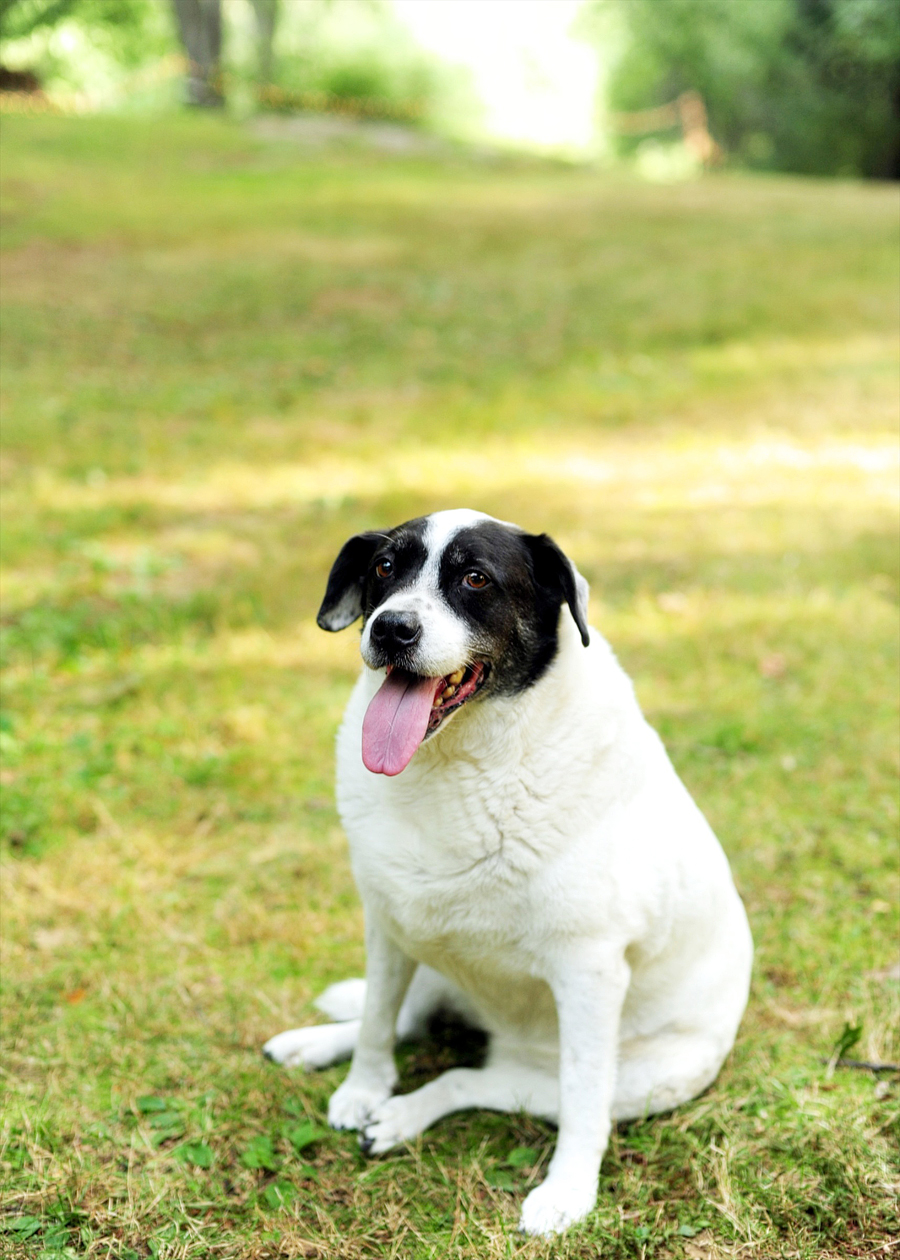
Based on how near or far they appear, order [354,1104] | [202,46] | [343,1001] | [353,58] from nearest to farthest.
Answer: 1. [354,1104]
2. [343,1001]
3. [202,46]
4. [353,58]

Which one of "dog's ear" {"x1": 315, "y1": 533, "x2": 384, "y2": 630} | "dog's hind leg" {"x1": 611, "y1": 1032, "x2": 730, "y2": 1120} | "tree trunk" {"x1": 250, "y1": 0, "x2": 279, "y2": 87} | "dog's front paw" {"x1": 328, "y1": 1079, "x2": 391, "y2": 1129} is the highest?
"tree trunk" {"x1": 250, "y1": 0, "x2": 279, "y2": 87}

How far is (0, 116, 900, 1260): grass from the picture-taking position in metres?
2.73

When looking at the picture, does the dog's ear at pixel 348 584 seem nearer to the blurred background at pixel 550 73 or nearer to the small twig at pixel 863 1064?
the small twig at pixel 863 1064

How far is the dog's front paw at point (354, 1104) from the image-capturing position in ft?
9.57

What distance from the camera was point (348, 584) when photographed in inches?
112

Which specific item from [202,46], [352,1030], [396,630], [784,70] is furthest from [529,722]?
[784,70]

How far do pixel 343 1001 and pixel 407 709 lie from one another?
1.41 metres

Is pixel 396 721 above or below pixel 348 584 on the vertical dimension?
below

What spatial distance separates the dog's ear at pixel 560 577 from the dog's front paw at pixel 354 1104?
1455mm

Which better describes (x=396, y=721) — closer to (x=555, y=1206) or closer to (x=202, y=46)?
(x=555, y=1206)

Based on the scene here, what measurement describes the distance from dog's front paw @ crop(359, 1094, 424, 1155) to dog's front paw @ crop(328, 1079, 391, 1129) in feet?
0.10

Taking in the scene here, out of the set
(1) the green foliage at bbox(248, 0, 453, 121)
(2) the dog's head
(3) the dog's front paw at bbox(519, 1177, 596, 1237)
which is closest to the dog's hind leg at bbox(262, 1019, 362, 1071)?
(3) the dog's front paw at bbox(519, 1177, 596, 1237)

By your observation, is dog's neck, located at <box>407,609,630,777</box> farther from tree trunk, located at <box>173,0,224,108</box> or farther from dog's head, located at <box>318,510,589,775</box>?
tree trunk, located at <box>173,0,224,108</box>

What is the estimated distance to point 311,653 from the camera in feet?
19.2
